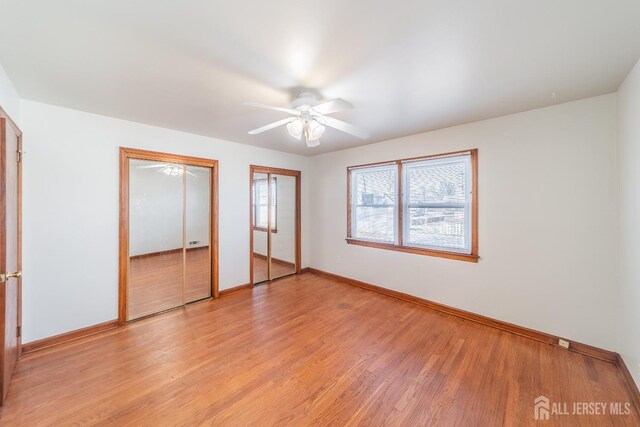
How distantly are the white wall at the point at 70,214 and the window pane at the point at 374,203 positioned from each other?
3.08m

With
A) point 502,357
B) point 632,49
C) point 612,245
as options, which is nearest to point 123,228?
point 502,357

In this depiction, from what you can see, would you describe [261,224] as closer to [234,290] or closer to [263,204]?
[263,204]

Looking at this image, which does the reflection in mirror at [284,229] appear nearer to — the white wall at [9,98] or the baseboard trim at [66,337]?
the baseboard trim at [66,337]

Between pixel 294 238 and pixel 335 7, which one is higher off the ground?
pixel 335 7

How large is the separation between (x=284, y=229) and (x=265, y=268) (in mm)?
841

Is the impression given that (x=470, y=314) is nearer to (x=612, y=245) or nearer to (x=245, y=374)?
(x=612, y=245)

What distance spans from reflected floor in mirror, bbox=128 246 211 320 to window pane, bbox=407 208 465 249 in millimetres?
3198

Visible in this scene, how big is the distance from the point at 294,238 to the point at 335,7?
4182mm

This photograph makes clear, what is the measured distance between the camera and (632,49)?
64.2 inches


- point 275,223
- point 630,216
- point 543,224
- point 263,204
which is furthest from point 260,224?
point 630,216

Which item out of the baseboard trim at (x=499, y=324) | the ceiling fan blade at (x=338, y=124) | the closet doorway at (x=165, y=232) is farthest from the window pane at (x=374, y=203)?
the closet doorway at (x=165, y=232)

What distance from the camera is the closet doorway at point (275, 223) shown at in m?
4.62

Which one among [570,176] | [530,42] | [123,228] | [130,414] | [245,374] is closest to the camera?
[530,42]

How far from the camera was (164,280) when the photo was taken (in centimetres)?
352
